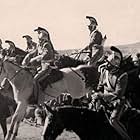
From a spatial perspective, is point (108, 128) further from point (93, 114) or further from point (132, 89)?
point (132, 89)

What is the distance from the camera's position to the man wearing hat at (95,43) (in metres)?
13.6

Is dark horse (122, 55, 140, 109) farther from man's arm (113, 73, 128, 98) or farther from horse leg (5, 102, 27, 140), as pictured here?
horse leg (5, 102, 27, 140)

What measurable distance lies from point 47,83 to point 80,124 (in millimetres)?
5144

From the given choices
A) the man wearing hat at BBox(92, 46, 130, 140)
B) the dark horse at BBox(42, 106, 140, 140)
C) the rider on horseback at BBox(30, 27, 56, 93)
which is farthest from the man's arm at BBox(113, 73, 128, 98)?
the rider on horseback at BBox(30, 27, 56, 93)

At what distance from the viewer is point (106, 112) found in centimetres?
836

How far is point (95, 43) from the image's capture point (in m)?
13.8

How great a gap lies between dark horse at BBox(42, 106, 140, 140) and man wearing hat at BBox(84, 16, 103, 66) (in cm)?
541

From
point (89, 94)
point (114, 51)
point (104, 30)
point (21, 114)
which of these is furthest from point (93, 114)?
point (104, 30)

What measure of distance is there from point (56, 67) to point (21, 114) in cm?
182

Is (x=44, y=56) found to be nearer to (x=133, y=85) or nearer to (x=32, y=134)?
(x=32, y=134)

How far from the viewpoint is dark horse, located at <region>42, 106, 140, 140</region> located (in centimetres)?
768

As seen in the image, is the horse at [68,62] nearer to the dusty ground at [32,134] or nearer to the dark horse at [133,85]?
the dusty ground at [32,134]

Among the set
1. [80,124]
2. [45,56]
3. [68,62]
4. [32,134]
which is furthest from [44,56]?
[80,124]

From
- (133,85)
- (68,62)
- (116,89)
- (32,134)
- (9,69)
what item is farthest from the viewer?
(68,62)
